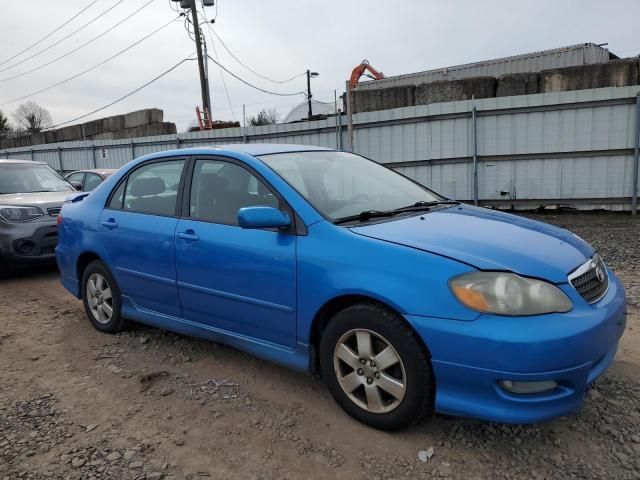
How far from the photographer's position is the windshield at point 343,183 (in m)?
3.10

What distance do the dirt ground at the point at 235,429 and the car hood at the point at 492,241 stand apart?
86 centimetres

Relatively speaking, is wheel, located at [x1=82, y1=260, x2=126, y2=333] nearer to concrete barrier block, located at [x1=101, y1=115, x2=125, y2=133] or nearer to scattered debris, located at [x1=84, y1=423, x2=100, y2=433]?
scattered debris, located at [x1=84, y1=423, x2=100, y2=433]

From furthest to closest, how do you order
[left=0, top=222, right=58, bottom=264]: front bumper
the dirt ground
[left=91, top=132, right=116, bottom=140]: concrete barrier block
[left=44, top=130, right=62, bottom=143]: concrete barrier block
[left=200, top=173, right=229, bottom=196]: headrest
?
[left=44, top=130, right=62, bottom=143]: concrete barrier block, [left=91, top=132, right=116, bottom=140]: concrete barrier block, [left=0, top=222, right=58, bottom=264]: front bumper, [left=200, top=173, right=229, bottom=196]: headrest, the dirt ground

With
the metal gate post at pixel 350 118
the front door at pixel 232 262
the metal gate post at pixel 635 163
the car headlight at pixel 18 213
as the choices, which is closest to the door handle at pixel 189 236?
the front door at pixel 232 262

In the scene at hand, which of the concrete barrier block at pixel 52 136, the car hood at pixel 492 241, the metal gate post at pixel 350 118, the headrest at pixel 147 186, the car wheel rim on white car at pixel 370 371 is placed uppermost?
the concrete barrier block at pixel 52 136

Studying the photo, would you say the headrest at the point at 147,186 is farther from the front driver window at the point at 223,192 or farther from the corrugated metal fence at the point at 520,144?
the corrugated metal fence at the point at 520,144

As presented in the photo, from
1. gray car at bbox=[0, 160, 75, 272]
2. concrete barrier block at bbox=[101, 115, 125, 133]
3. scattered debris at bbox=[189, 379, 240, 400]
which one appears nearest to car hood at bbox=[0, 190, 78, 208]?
gray car at bbox=[0, 160, 75, 272]

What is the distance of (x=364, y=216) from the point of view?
297 centimetres

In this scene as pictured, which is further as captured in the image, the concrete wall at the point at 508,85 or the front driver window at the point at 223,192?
the concrete wall at the point at 508,85

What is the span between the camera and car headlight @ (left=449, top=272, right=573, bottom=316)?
2268 mm

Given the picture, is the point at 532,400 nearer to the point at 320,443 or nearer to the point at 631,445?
the point at 631,445

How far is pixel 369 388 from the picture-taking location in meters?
2.62

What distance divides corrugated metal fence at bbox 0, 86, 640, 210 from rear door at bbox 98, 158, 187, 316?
7283 millimetres

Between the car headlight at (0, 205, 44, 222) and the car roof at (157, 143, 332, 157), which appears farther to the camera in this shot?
the car headlight at (0, 205, 44, 222)
